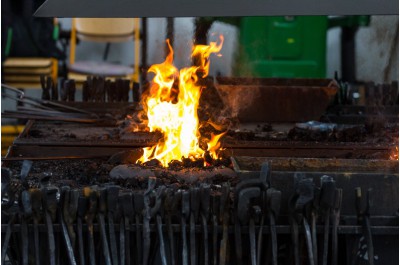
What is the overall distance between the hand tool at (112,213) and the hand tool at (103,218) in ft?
0.05

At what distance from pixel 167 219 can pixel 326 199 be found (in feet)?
2.01

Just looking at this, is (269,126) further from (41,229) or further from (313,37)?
(313,37)

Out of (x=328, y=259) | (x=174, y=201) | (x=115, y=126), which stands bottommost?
(x=328, y=259)

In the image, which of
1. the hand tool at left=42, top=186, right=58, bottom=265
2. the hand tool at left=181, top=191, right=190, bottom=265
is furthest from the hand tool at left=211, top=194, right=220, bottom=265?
the hand tool at left=42, top=186, right=58, bottom=265

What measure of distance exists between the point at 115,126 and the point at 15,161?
44.4 inches

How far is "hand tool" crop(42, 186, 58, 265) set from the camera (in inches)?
114

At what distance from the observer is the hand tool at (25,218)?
2871mm

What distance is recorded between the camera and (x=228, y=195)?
115 inches

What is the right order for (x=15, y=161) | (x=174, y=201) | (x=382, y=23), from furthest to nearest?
(x=382, y=23) < (x=15, y=161) < (x=174, y=201)

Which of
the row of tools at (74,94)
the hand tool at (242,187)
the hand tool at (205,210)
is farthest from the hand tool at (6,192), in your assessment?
the row of tools at (74,94)

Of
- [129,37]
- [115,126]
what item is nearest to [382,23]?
[129,37]

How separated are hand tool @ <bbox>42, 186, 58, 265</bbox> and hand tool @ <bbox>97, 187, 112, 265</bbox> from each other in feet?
0.55

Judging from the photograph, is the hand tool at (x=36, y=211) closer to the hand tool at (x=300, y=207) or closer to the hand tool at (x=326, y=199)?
the hand tool at (x=300, y=207)

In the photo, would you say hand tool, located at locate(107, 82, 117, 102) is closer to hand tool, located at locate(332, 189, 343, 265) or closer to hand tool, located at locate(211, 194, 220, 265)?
hand tool, located at locate(211, 194, 220, 265)
